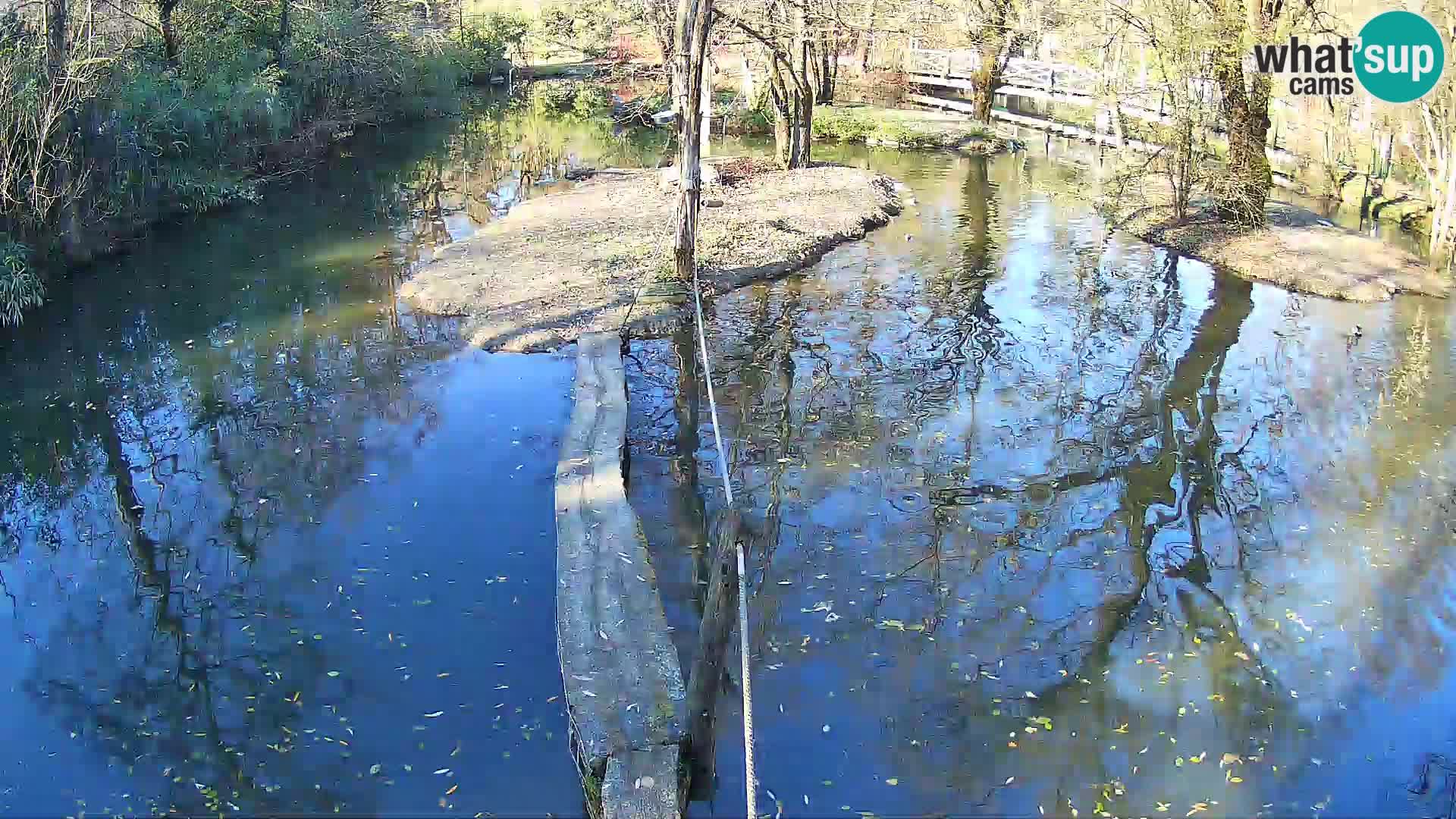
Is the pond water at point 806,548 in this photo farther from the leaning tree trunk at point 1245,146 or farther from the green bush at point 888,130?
the green bush at point 888,130

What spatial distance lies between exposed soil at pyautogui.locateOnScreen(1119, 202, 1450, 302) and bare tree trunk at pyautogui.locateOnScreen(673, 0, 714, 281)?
8.17 m

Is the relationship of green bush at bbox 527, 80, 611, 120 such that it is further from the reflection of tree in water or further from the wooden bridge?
the reflection of tree in water

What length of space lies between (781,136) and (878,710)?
19.1m

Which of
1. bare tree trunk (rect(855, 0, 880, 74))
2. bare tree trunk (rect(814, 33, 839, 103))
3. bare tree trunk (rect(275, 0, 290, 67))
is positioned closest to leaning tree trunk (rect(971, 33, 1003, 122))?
bare tree trunk (rect(855, 0, 880, 74))

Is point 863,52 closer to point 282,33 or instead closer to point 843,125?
point 843,125

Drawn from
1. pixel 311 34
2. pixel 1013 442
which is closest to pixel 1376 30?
pixel 1013 442

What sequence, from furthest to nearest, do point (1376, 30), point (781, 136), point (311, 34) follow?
point (311, 34)
point (781, 136)
point (1376, 30)

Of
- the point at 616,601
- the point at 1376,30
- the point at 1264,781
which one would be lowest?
the point at 1264,781

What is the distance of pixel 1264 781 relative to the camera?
6.13 m

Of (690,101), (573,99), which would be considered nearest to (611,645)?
(690,101)

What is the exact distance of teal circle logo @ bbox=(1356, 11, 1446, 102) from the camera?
1555 centimetres

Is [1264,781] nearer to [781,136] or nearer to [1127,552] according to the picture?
[1127,552]

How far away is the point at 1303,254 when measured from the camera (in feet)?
52.6

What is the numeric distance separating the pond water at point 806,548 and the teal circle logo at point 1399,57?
150 inches
